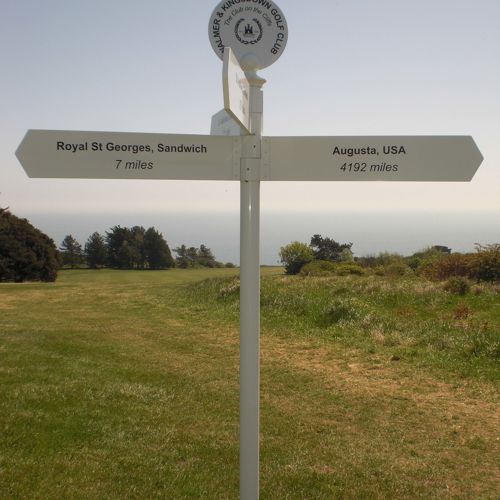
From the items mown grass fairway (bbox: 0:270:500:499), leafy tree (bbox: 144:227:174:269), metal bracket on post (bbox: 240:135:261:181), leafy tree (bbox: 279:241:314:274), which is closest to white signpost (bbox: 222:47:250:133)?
metal bracket on post (bbox: 240:135:261:181)

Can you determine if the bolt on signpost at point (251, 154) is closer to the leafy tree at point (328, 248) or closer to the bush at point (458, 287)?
the bush at point (458, 287)

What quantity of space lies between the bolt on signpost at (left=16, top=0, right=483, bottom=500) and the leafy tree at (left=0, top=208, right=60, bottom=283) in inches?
1503

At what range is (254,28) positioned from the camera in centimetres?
264

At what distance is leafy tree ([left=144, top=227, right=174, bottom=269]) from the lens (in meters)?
46.9

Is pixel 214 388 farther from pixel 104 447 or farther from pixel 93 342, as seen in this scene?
pixel 93 342

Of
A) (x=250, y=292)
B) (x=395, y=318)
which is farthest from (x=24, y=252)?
(x=250, y=292)

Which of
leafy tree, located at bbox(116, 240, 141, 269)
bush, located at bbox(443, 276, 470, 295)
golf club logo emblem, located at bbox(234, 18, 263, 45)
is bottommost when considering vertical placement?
bush, located at bbox(443, 276, 470, 295)

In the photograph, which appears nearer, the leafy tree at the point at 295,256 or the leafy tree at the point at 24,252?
the leafy tree at the point at 295,256

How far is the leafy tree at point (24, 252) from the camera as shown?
37.6m

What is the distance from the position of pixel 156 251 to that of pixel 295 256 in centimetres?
2264

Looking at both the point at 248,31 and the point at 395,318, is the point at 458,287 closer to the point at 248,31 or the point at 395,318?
the point at 395,318

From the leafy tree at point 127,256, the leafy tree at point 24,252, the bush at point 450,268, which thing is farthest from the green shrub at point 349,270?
the leafy tree at point 127,256

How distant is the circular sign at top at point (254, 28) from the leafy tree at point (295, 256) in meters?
24.2

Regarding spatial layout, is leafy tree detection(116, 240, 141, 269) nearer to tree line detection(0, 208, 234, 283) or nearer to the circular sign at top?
tree line detection(0, 208, 234, 283)
